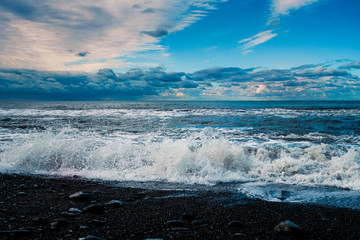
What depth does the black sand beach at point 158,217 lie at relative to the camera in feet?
10.0

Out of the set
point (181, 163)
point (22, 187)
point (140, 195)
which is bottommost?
point (140, 195)

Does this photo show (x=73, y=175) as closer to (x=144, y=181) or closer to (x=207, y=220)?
(x=144, y=181)

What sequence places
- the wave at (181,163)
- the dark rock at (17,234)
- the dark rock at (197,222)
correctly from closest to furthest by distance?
the dark rock at (17,234), the dark rock at (197,222), the wave at (181,163)

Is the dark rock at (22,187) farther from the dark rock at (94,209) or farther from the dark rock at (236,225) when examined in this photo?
the dark rock at (236,225)

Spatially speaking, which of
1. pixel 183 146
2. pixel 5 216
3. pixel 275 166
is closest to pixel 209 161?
pixel 183 146

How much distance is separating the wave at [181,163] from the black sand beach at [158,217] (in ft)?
4.74

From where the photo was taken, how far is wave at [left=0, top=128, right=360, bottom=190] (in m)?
6.24

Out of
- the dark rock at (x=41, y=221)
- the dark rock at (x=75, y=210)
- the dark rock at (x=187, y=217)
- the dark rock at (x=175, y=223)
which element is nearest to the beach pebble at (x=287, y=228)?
the dark rock at (x=187, y=217)

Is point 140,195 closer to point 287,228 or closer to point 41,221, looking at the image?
point 41,221

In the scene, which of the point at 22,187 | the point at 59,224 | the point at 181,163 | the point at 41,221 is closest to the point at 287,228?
the point at 59,224

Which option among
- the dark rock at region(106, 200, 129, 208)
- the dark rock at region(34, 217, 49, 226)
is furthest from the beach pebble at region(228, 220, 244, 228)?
the dark rock at region(34, 217, 49, 226)

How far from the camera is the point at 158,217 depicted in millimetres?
3641

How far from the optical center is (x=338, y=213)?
3992 millimetres

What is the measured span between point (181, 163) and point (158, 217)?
317cm
